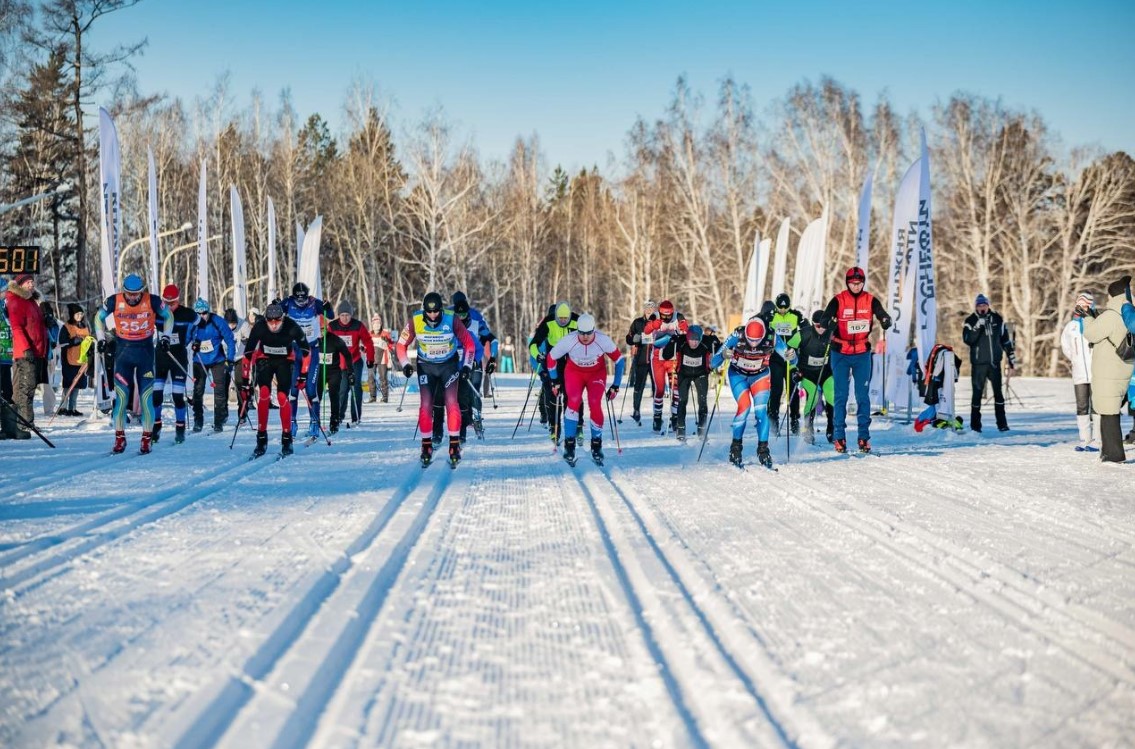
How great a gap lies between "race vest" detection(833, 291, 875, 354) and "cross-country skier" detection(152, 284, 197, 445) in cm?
837

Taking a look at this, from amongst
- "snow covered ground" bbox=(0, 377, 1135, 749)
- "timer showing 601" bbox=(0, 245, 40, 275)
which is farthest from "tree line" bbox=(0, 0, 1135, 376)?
"snow covered ground" bbox=(0, 377, 1135, 749)

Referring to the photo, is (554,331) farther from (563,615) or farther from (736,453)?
(563,615)

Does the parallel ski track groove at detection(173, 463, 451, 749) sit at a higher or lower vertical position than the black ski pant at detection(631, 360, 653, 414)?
lower

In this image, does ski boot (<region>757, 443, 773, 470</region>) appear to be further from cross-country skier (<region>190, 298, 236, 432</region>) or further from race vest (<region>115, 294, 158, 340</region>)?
cross-country skier (<region>190, 298, 236, 432</region>)

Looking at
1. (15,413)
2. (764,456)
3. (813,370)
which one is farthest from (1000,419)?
(15,413)

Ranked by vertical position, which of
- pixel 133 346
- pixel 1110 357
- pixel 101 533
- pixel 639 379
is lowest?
pixel 101 533

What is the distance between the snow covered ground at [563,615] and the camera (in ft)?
10.0

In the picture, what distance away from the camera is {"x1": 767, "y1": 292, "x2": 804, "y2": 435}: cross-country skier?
38.5 feet

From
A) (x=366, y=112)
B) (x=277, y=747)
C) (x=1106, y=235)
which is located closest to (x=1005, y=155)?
(x=1106, y=235)

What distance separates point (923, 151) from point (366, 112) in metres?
33.5

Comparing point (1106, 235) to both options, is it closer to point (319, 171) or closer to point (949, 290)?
point (949, 290)

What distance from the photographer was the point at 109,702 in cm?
315

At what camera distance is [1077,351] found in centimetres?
1170

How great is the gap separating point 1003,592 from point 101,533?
17.8 feet
